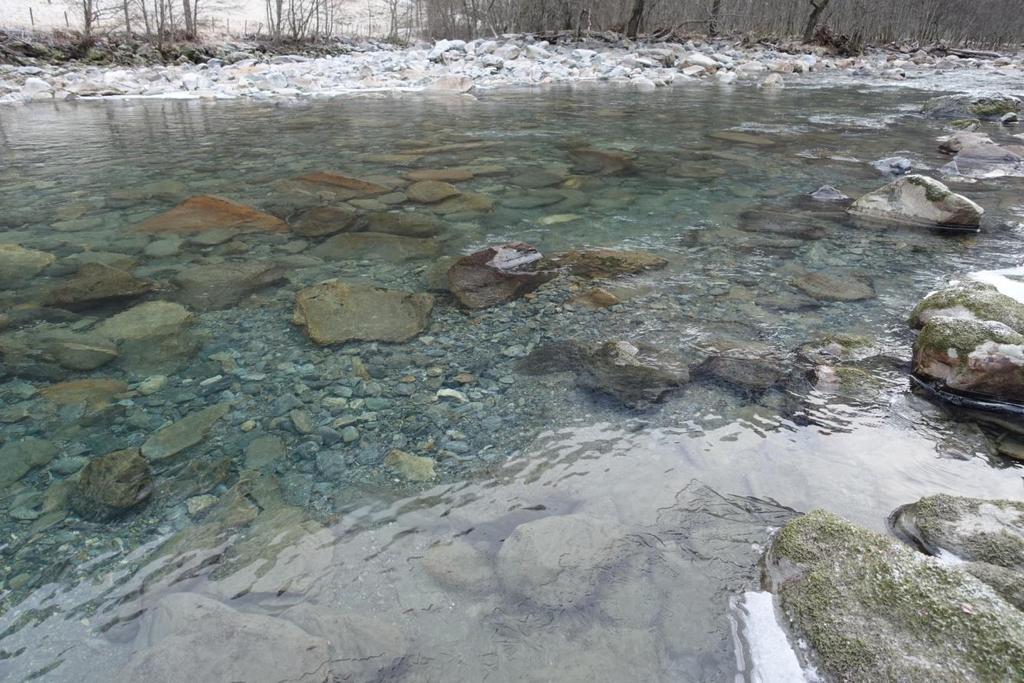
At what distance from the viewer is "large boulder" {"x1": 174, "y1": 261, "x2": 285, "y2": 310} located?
3.64 m

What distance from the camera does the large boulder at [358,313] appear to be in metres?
3.19

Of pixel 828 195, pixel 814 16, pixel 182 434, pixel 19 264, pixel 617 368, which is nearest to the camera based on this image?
pixel 182 434

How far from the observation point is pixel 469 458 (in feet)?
7.52

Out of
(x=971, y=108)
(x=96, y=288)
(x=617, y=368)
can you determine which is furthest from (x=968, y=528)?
(x=971, y=108)

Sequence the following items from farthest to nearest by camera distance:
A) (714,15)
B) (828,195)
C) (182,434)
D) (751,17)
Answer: (751,17) → (714,15) → (828,195) → (182,434)

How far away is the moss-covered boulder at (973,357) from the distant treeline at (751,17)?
2308 cm

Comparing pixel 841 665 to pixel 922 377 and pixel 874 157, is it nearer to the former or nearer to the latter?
pixel 922 377

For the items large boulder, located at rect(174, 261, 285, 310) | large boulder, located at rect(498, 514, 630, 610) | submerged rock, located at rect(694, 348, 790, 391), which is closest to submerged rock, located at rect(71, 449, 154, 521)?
large boulder, located at rect(498, 514, 630, 610)

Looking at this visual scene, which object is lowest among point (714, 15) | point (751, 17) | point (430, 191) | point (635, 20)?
point (430, 191)

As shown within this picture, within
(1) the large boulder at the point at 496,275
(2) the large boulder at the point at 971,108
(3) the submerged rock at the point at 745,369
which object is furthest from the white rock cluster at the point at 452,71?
(3) the submerged rock at the point at 745,369

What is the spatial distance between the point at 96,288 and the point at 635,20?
25.0 meters

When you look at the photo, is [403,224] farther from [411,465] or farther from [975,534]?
[975,534]

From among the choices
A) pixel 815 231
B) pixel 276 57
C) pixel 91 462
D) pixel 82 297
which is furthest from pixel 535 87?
pixel 91 462

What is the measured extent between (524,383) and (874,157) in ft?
23.4
